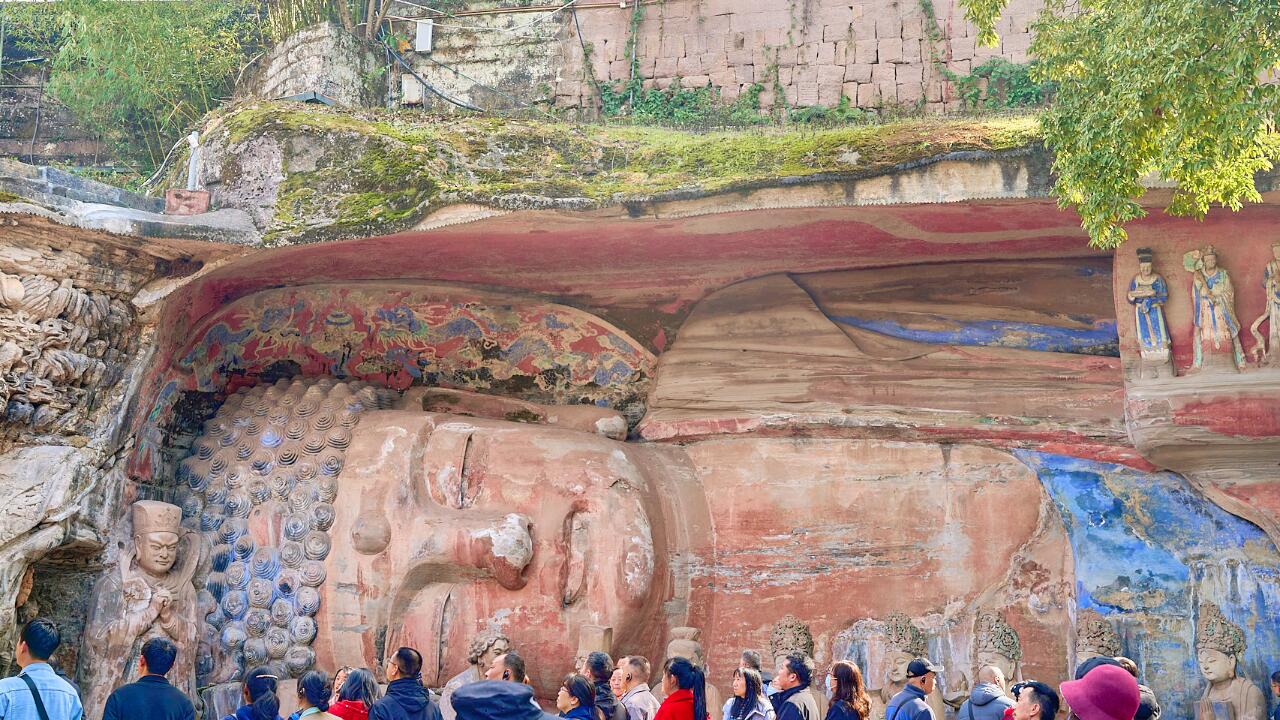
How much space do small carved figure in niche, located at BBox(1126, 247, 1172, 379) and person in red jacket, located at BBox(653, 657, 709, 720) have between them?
4195 mm

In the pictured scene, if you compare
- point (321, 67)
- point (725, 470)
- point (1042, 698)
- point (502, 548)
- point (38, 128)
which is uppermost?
point (321, 67)

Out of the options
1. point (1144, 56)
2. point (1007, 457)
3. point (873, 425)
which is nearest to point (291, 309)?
point (873, 425)

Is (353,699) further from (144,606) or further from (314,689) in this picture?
(144,606)

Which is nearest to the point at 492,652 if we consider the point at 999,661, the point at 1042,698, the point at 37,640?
the point at 999,661

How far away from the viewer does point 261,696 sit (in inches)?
257

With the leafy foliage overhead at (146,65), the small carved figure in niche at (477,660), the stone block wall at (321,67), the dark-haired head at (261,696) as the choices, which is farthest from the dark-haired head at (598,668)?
the leafy foliage overhead at (146,65)

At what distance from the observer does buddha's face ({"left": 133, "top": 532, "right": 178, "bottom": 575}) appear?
9102 mm

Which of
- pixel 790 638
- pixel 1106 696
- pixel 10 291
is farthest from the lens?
pixel 790 638

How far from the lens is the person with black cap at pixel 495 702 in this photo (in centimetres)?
448

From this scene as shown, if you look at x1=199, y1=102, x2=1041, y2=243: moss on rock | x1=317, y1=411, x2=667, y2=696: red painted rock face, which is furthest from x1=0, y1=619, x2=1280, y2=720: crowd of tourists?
x1=199, y1=102, x2=1041, y2=243: moss on rock

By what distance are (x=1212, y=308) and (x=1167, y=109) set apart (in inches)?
72.1

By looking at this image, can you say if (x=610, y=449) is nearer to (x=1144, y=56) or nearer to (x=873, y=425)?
(x=873, y=425)

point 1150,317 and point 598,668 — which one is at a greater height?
point 1150,317

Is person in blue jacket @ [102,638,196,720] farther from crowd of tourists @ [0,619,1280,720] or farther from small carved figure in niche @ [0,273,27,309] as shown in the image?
small carved figure in niche @ [0,273,27,309]
